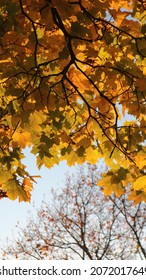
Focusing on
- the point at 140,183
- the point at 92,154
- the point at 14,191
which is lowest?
the point at 140,183

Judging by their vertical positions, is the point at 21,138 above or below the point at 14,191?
above

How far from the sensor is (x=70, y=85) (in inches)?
164

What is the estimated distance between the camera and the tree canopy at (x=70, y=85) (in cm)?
345

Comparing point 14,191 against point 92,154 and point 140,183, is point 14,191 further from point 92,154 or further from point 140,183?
point 140,183

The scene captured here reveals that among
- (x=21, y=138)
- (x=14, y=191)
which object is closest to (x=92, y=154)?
(x=21, y=138)

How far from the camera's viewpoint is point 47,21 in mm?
3197

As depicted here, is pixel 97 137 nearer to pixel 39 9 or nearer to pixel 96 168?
pixel 39 9

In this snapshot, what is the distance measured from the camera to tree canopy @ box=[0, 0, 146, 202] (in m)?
3.45

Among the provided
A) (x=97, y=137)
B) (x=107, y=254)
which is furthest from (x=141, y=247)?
(x=97, y=137)

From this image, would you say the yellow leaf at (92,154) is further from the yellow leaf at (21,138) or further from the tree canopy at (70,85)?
the yellow leaf at (21,138)

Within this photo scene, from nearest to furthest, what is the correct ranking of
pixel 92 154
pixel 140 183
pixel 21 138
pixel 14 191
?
1. pixel 140 183
2. pixel 14 191
3. pixel 21 138
4. pixel 92 154

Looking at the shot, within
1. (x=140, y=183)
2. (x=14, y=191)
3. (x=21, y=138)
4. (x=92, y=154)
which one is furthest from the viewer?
(x=92, y=154)

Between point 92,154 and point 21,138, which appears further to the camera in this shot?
point 92,154

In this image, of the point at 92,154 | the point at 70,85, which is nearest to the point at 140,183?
the point at 92,154
